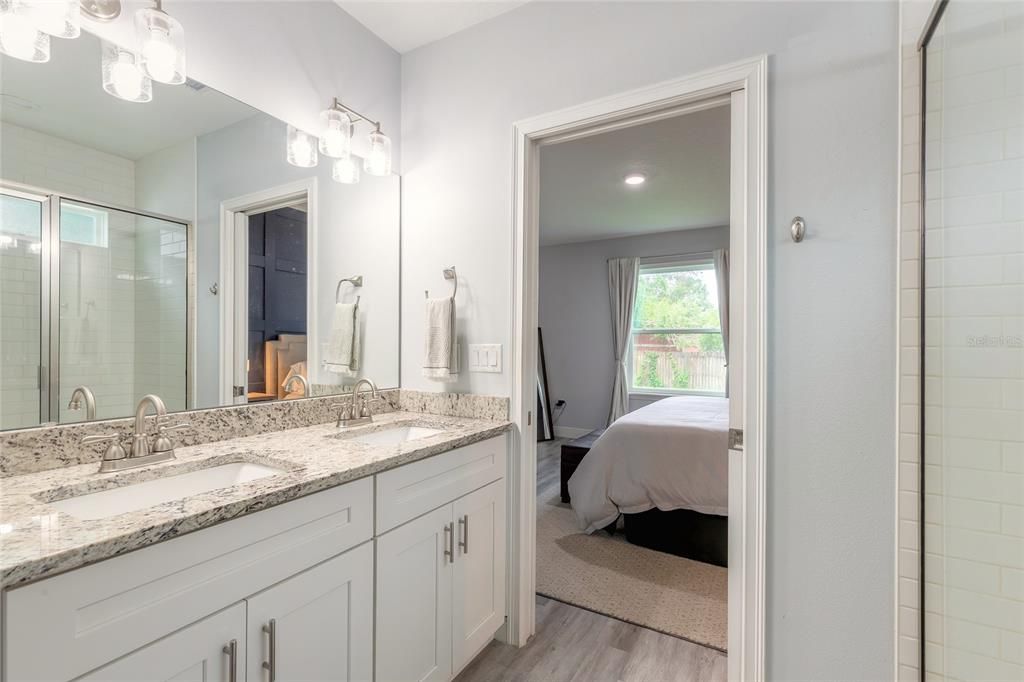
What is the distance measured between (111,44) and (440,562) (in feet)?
5.71

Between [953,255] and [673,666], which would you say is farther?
[673,666]

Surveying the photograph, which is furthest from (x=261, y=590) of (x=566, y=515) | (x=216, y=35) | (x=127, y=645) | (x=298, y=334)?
(x=566, y=515)

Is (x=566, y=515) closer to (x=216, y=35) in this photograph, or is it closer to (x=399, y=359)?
(x=399, y=359)

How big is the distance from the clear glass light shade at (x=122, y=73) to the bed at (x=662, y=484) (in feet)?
8.64

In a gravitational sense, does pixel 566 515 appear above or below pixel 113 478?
below

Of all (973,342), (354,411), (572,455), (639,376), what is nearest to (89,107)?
(354,411)

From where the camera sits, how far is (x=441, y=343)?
1.93 metres

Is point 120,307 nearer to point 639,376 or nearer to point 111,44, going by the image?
point 111,44

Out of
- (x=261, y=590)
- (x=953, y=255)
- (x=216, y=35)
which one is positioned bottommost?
(x=261, y=590)

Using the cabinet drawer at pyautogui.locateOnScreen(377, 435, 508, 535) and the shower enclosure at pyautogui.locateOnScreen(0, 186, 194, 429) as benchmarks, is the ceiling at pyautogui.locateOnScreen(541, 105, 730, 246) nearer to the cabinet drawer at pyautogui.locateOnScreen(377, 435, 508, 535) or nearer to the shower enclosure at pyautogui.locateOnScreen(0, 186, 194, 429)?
the cabinet drawer at pyautogui.locateOnScreen(377, 435, 508, 535)

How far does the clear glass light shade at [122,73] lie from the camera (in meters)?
1.27

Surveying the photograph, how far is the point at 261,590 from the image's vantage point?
101 cm

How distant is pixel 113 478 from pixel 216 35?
1.35 meters

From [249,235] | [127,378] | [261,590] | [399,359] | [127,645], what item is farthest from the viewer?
[399,359]
